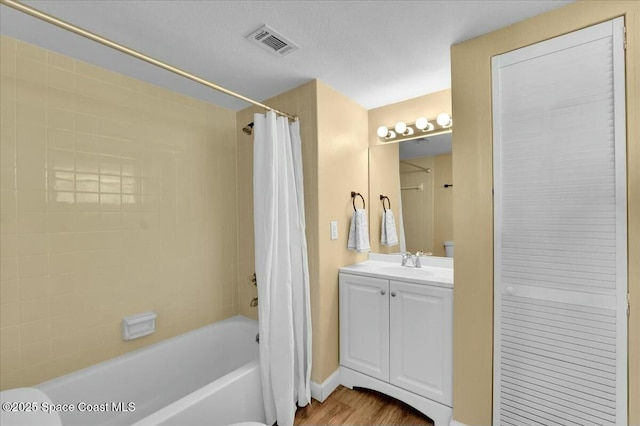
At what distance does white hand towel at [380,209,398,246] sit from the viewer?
2.36 meters

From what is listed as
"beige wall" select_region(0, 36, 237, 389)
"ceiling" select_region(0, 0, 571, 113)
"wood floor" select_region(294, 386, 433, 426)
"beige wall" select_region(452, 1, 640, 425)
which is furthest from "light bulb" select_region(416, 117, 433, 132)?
"wood floor" select_region(294, 386, 433, 426)

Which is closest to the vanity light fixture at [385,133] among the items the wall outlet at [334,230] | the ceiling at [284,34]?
the ceiling at [284,34]

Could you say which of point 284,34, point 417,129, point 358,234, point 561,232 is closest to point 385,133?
point 417,129

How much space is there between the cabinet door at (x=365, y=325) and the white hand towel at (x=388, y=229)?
52 centimetres

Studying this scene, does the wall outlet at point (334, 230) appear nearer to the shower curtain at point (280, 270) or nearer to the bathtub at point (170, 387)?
the shower curtain at point (280, 270)

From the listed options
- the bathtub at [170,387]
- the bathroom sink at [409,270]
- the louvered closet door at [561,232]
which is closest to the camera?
the louvered closet door at [561,232]

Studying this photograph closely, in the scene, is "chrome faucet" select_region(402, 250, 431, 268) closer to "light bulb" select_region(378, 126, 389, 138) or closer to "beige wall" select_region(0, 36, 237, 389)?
"light bulb" select_region(378, 126, 389, 138)

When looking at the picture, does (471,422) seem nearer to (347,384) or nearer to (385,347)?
(385,347)

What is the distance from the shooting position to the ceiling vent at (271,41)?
142cm

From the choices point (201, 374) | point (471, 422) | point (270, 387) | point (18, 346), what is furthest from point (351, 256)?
point (18, 346)

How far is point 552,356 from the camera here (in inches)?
50.9

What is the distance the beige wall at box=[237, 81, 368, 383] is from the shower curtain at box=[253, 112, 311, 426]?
92 mm

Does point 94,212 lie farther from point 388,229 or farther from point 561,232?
point 561,232

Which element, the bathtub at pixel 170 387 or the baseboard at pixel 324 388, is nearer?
the bathtub at pixel 170 387
